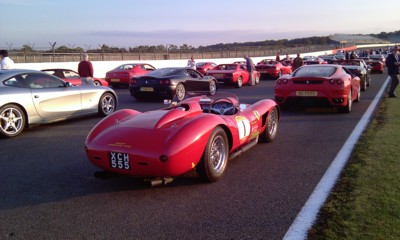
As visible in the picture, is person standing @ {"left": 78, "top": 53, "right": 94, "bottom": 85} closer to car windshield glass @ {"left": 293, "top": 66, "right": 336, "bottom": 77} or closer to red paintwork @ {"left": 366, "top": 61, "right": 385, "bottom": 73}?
car windshield glass @ {"left": 293, "top": 66, "right": 336, "bottom": 77}

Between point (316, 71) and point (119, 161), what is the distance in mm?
7372

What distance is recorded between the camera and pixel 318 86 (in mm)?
9336

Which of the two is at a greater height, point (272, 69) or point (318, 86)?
point (272, 69)

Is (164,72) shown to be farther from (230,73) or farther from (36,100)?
(36,100)

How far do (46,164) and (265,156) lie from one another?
3.14m

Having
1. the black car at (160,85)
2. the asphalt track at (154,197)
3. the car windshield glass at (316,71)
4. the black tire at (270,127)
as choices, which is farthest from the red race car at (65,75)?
the black tire at (270,127)

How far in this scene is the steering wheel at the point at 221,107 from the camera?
214 inches

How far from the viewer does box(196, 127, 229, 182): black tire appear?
14.1 ft

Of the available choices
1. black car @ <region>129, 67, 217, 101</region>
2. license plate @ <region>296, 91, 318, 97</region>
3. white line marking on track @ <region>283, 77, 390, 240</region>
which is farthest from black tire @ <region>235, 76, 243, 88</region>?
white line marking on track @ <region>283, 77, 390, 240</region>

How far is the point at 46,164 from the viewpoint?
5285 millimetres

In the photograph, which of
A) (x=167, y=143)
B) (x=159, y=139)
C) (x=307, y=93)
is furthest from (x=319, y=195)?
(x=307, y=93)

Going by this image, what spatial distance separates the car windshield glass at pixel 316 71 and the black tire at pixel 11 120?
6.65 m

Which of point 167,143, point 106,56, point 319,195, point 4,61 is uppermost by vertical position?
point 106,56

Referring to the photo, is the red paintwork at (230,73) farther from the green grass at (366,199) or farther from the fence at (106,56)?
the fence at (106,56)
